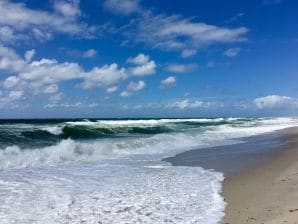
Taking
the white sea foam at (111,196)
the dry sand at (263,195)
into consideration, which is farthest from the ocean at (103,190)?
the dry sand at (263,195)

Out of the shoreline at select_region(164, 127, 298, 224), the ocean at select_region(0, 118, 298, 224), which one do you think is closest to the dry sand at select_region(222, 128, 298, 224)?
the shoreline at select_region(164, 127, 298, 224)

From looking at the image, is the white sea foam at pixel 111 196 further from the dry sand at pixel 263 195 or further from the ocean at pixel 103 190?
the dry sand at pixel 263 195

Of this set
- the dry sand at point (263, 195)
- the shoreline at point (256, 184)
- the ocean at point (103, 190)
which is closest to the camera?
the dry sand at point (263, 195)

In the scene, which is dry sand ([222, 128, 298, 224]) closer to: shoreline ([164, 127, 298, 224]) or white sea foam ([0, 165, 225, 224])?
shoreline ([164, 127, 298, 224])

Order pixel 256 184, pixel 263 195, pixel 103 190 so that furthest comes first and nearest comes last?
pixel 256 184 → pixel 103 190 → pixel 263 195

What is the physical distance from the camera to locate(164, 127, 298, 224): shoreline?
22.2ft

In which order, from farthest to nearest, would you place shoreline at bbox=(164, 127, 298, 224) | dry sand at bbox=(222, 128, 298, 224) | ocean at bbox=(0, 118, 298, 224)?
ocean at bbox=(0, 118, 298, 224) < shoreline at bbox=(164, 127, 298, 224) < dry sand at bbox=(222, 128, 298, 224)

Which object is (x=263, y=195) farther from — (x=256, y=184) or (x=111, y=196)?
(x=111, y=196)

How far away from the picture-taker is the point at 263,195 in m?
8.50

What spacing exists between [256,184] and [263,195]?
1514 millimetres

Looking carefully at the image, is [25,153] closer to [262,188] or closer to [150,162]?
[150,162]

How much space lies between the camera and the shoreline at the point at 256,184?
6768mm

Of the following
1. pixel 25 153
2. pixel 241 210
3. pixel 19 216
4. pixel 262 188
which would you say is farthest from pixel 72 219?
pixel 25 153

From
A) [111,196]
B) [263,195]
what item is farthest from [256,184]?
[111,196]
